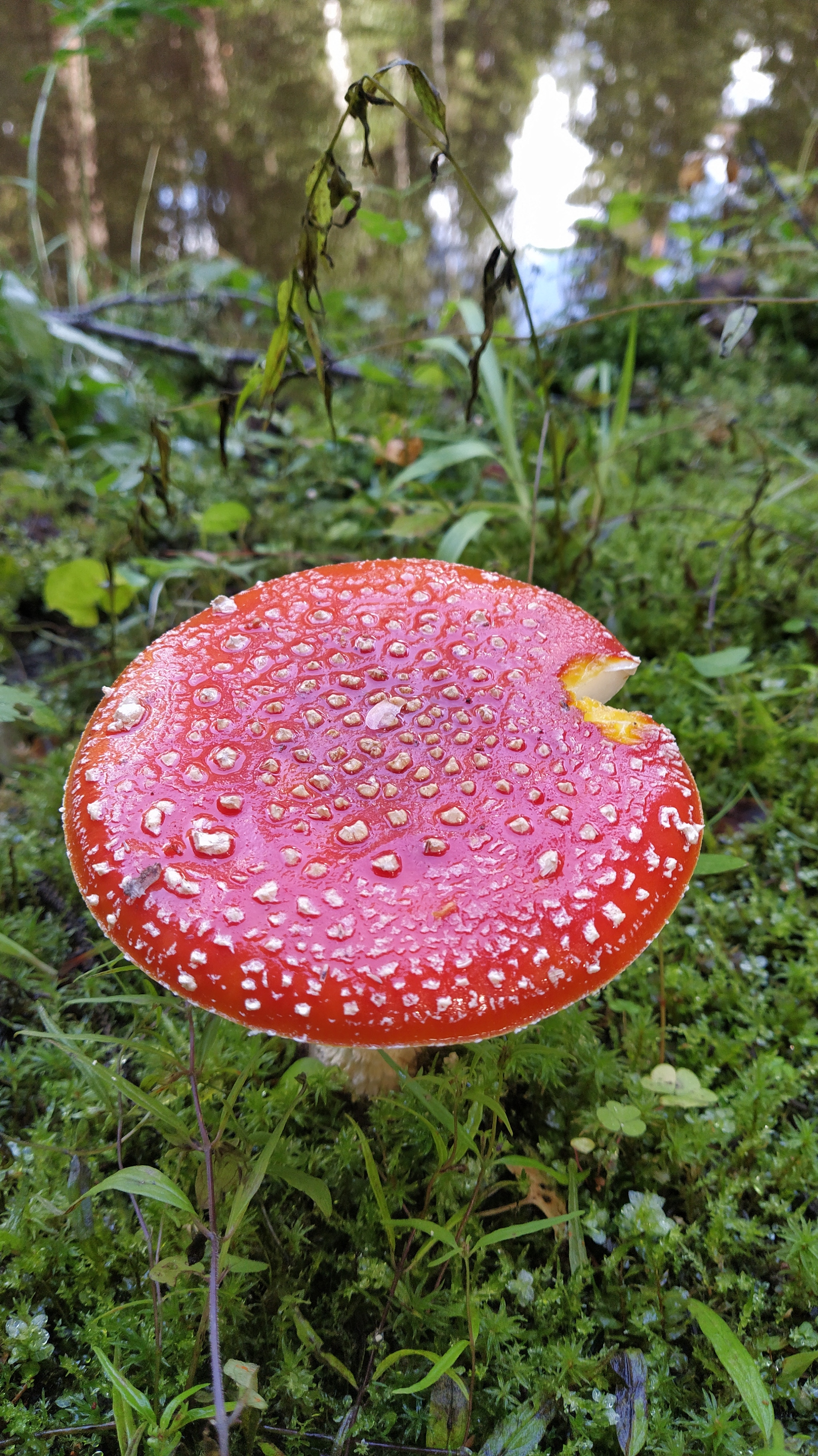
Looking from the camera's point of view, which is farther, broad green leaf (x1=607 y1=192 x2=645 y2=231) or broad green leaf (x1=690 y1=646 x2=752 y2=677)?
broad green leaf (x1=607 y1=192 x2=645 y2=231)

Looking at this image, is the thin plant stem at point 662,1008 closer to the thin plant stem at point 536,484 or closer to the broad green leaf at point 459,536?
the thin plant stem at point 536,484

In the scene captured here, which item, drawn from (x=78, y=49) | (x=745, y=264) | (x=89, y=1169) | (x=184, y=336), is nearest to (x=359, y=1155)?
(x=89, y=1169)

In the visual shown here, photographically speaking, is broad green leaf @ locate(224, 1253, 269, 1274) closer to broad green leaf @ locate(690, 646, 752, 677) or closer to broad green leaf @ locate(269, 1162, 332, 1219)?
broad green leaf @ locate(269, 1162, 332, 1219)

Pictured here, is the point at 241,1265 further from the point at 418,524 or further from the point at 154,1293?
the point at 418,524

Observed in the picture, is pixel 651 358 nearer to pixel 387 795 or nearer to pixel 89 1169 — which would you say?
pixel 387 795

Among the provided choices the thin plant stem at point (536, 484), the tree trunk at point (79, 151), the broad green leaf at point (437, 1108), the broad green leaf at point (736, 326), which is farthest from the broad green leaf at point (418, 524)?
the tree trunk at point (79, 151)

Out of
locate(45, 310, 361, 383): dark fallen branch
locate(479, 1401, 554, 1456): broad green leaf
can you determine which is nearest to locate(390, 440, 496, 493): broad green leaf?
locate(45, 310, 361, 383): dark fallen branch
